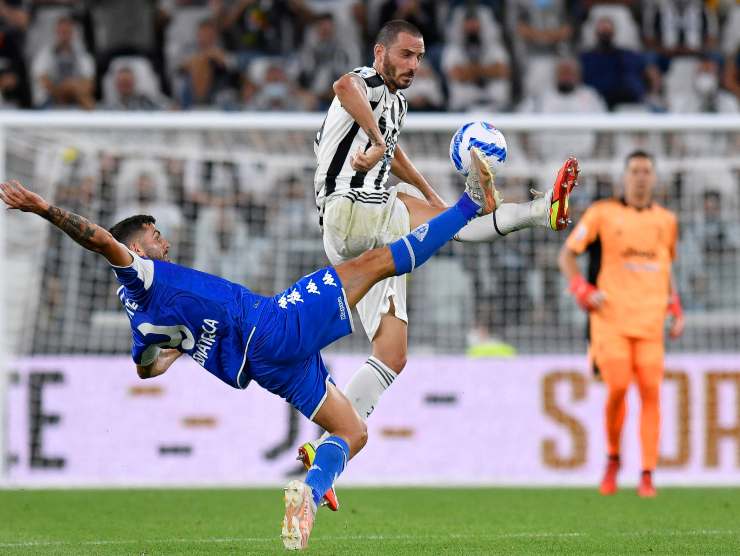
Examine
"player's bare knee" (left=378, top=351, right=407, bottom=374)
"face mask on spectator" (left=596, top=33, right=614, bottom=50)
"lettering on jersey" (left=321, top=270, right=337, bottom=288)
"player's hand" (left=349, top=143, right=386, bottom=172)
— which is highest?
"face mask on spectator" (left=596, top=33, right=614, bottom=50)

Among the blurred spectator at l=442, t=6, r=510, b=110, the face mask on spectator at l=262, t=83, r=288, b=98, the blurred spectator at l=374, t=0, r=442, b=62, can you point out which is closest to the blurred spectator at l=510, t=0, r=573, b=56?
the blurred spectator at l=442, t=6, r=510, b=110

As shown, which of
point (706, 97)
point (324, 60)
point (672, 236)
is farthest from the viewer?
point (324, 60)

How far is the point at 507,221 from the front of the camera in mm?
7418

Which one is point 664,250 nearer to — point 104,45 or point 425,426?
point 425,426

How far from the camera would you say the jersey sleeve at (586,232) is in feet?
35.7

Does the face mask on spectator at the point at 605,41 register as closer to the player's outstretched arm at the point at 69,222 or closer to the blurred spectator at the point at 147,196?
the blurred spectator at the point at 147,196

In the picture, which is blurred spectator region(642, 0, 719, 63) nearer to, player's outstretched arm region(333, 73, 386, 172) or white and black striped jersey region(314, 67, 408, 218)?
white and black striped jersey region(314, 67, 408, 218)

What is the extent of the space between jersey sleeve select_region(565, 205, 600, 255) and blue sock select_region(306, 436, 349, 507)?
4.48 metres

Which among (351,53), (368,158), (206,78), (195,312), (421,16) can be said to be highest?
(421,16)

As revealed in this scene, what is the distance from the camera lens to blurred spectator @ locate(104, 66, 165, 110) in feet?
49.5

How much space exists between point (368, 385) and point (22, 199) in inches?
94.4

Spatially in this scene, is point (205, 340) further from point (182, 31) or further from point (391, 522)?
point (182, 31)

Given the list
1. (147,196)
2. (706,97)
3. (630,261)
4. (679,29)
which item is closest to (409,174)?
(630,261)

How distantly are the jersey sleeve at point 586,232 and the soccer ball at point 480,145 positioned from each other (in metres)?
3.60
